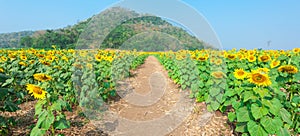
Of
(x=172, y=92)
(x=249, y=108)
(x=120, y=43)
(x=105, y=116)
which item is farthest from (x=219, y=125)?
(x=120, y=43)

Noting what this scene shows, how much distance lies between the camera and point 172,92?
789 cm

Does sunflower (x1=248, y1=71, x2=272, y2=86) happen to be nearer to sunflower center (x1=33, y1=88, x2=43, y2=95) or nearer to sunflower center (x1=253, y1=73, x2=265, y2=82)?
sunflower center (x1=253, y1=73, x2=265, y2=82)

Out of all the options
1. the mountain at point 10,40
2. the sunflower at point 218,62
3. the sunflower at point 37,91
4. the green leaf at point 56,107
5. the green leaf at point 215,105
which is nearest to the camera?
the sunflower at point 37,91

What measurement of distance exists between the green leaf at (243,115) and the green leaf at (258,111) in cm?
19

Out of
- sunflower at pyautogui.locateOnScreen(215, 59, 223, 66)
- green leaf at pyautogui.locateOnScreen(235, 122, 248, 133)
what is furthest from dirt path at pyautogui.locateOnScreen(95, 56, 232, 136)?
sunflower at pyautogui.locateOnScreen(215, 59, 223, 66)

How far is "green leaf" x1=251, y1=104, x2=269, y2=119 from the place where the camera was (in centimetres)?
270

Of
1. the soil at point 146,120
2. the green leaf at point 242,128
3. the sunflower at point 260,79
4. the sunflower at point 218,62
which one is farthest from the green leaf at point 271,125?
the sunflower at point 218,62

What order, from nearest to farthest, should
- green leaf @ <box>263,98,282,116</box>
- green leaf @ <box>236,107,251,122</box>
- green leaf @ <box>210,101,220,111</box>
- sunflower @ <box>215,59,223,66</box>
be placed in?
green leaf @ <box>263,98,282,116</box>
green leaf @ <box>236,107,251,122</box>
green leaf @ <box>210,101,220,111</box>
sunflower @ <box>215,59,223,66</box>

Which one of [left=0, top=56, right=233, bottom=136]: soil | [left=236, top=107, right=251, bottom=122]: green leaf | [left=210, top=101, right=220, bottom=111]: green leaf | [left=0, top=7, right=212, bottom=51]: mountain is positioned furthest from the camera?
[left=0, top=7, right=212, bottom=51]: mountain

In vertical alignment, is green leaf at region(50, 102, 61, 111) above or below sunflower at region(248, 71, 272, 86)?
below

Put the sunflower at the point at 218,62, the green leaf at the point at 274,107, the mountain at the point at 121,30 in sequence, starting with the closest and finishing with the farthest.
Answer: the green leaf at the point at 274,107, the sunflower at the point at 218,62, the mountain at the point at 121,30

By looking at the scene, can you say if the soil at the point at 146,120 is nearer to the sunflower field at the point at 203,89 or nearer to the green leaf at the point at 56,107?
the sunflower field at the point at 203,89

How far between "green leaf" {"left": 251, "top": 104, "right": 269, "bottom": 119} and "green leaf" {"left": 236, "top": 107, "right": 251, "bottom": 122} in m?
0.19

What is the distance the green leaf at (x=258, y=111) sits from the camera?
270 centimetres
